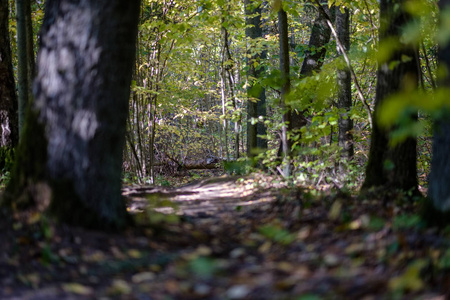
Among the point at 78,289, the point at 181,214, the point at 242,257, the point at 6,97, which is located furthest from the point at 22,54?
the point at 242,257

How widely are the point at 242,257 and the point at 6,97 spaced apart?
29.0ft

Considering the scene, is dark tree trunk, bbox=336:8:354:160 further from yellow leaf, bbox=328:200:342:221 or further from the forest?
yellow leaf, bbox=328:200:342:221

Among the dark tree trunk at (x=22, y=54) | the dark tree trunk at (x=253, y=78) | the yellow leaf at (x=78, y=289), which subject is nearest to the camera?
the yellow leaf at (x=78, y=289)

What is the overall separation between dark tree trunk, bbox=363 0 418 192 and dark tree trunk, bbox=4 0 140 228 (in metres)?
3.01

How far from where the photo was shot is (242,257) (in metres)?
3.06

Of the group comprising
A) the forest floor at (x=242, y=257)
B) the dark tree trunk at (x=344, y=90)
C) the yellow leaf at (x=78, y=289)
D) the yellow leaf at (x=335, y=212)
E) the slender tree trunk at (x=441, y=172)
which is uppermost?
→ the dark tree trunk at (x=344, y=90)

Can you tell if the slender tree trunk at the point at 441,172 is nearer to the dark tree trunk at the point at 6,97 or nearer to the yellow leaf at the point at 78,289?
the yellow leaf at the point at 78,289

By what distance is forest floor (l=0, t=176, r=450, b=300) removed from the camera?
2.32 meters

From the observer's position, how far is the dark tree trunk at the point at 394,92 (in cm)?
473

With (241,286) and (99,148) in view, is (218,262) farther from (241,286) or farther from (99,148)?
(99,148)

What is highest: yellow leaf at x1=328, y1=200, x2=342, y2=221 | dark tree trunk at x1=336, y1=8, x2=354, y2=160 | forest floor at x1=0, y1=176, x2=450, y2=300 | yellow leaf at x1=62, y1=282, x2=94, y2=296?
dark tree trunk at x1=336, y1=8, x2=354, y2=160

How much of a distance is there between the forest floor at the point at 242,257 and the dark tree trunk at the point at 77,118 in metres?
0.24

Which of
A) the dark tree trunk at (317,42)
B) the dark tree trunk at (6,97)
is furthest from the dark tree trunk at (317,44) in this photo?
the dark tree trunk at (6,97)

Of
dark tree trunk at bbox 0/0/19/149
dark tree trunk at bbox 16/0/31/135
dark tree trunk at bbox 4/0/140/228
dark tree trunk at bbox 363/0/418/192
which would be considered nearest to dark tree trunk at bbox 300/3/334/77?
dark tree trunk at bbox 363/0/418/192
